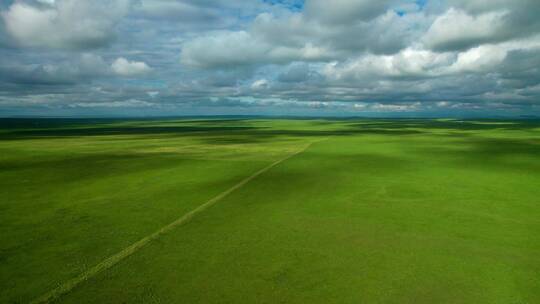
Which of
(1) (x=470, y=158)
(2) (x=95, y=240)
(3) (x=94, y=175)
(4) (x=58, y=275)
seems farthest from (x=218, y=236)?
(1) (x=470, y=158)

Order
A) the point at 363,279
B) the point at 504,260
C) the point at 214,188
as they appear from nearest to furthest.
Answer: the point at 363,279 < the point at 504,260 < the point at 214,188

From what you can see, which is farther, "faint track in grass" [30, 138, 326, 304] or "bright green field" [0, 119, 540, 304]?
"bright green field" [0, 119, 540, 304]

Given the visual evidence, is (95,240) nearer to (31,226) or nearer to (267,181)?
(31,226)

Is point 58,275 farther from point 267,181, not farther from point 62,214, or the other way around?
point 267,181

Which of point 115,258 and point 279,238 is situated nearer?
point 115,258

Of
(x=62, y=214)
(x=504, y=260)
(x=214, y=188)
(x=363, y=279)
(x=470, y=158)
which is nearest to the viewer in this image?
(x=363, y=279)

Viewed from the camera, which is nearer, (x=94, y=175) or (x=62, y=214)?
(x=62, y=214)

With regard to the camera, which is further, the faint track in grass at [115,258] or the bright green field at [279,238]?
the bright green field at [279,238]

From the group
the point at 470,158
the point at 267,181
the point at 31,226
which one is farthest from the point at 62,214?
the point at 470,158

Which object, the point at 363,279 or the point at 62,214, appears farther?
the point at 62,214
